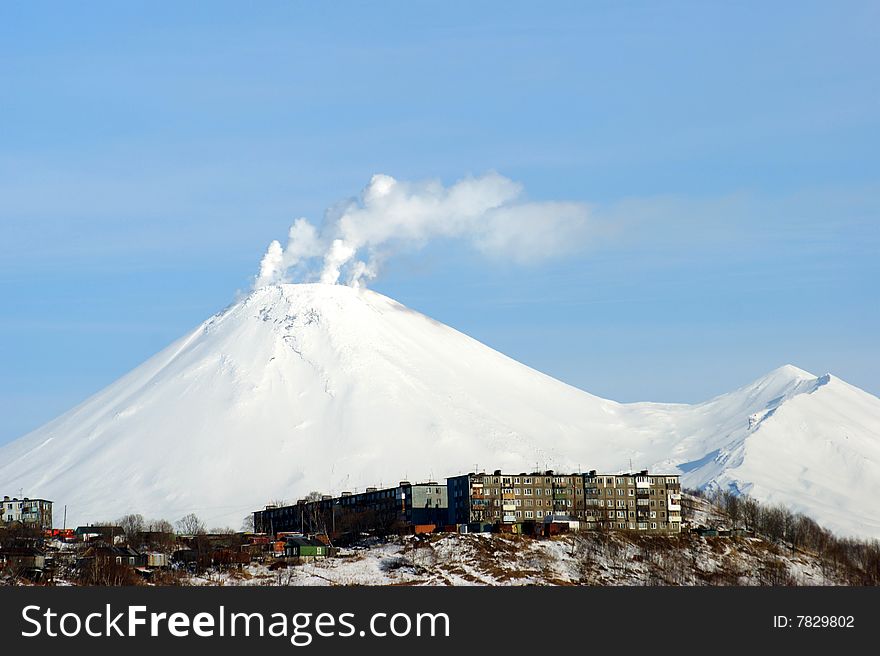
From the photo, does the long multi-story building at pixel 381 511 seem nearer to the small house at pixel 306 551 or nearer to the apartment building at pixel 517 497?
the apartment building at pixel 517 497

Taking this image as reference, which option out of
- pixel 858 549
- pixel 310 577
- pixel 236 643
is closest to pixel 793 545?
pixel 858 549

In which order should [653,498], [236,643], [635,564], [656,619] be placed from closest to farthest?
[236,643]
[656,619]
[635,564]
[653,498]

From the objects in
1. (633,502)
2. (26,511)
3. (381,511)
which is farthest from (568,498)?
(26,511)

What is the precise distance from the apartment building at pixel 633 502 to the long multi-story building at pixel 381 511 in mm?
12188

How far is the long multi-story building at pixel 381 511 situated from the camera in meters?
133

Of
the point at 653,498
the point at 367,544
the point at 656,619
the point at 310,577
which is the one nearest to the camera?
the point at 656,619

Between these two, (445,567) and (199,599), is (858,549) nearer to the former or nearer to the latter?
(445,567)

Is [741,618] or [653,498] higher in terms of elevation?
[653,498]

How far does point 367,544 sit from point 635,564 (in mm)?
18832

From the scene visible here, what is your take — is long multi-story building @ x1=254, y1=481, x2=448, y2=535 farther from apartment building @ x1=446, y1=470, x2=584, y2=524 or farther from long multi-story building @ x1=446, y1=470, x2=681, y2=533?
apartment building @ x1=446, y1=470, x2=584, y2=524

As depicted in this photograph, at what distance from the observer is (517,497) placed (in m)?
133

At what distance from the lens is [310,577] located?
9625cm

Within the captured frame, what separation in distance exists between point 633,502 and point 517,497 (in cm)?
941

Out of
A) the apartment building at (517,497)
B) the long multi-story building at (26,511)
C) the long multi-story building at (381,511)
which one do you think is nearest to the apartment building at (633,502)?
the apartment building at (517,497)
